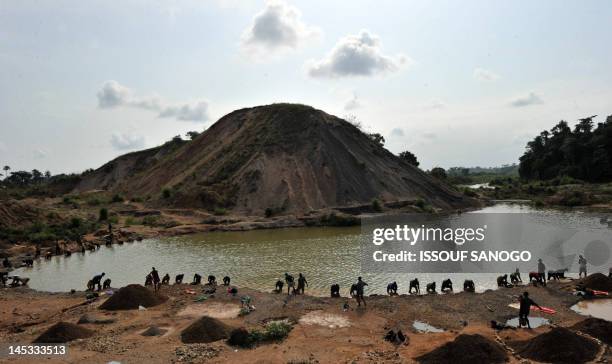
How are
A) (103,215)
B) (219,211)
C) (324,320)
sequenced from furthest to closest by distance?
(219,211) < (103,215) < (324,320)

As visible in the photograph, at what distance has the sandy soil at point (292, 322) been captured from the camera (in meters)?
15.0

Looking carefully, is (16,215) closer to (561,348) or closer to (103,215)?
(103,215)

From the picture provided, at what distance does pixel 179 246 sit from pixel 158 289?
1656 centimetres

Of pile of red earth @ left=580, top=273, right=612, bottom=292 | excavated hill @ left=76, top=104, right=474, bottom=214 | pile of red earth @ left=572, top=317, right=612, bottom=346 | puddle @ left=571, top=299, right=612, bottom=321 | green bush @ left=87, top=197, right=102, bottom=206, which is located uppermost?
excavated hill @ left=76, top=104, right=474, bottom=214

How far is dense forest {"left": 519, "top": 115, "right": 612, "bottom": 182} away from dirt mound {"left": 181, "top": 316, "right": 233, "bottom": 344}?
93173 millimetres

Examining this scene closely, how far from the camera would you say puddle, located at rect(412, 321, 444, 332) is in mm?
17203

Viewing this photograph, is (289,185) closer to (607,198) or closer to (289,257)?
(289,257)

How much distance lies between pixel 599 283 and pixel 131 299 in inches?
884

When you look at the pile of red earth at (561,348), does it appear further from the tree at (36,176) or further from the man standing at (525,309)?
the tree at (36,176)

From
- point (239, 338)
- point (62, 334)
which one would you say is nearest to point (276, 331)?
point (239, 338)

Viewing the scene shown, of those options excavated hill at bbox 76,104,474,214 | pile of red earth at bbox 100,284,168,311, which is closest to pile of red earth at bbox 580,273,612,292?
pile of red earth at bbox 100,284,168,311

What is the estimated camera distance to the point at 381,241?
39156mm

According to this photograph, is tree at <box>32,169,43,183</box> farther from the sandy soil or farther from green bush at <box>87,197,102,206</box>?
the sandy soil

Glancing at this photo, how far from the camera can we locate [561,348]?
1359 cm
